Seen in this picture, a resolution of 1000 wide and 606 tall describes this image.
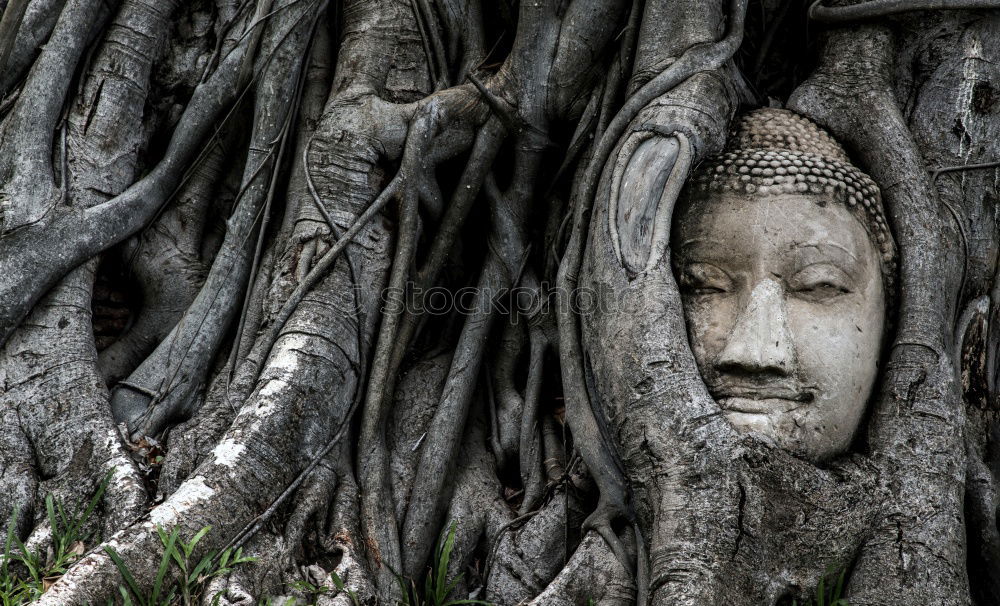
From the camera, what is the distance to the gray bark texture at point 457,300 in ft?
8.79

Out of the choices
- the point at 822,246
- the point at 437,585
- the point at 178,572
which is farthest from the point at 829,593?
the point at 178,572

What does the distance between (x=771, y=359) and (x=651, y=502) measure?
1.84ft

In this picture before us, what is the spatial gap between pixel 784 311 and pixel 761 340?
0.14 meters

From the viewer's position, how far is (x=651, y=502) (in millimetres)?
2668

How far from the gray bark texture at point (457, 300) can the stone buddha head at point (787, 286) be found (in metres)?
0.11

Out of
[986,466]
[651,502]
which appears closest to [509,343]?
[651,502]

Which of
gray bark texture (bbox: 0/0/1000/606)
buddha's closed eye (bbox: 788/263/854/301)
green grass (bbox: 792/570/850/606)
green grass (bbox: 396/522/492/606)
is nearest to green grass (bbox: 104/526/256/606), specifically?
gray bark texture (bbox: 0/0/1000/606)

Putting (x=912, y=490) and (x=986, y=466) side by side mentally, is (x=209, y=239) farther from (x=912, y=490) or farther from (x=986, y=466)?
(x=986, y=466)

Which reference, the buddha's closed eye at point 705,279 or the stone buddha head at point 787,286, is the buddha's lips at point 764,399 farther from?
the buddha's closed eye at point 705,279

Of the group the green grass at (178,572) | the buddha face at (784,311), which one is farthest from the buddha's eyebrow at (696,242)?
A: the green grass at (178,572)

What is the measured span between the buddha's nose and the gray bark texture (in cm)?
14

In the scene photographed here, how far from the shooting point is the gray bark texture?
2680mm

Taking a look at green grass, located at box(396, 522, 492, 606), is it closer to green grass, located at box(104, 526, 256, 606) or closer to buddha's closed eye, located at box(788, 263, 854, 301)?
green grass, located at box(104, 526, 256, 606)

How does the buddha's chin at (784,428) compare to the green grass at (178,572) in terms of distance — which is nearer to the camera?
the green grass at (178,572)
